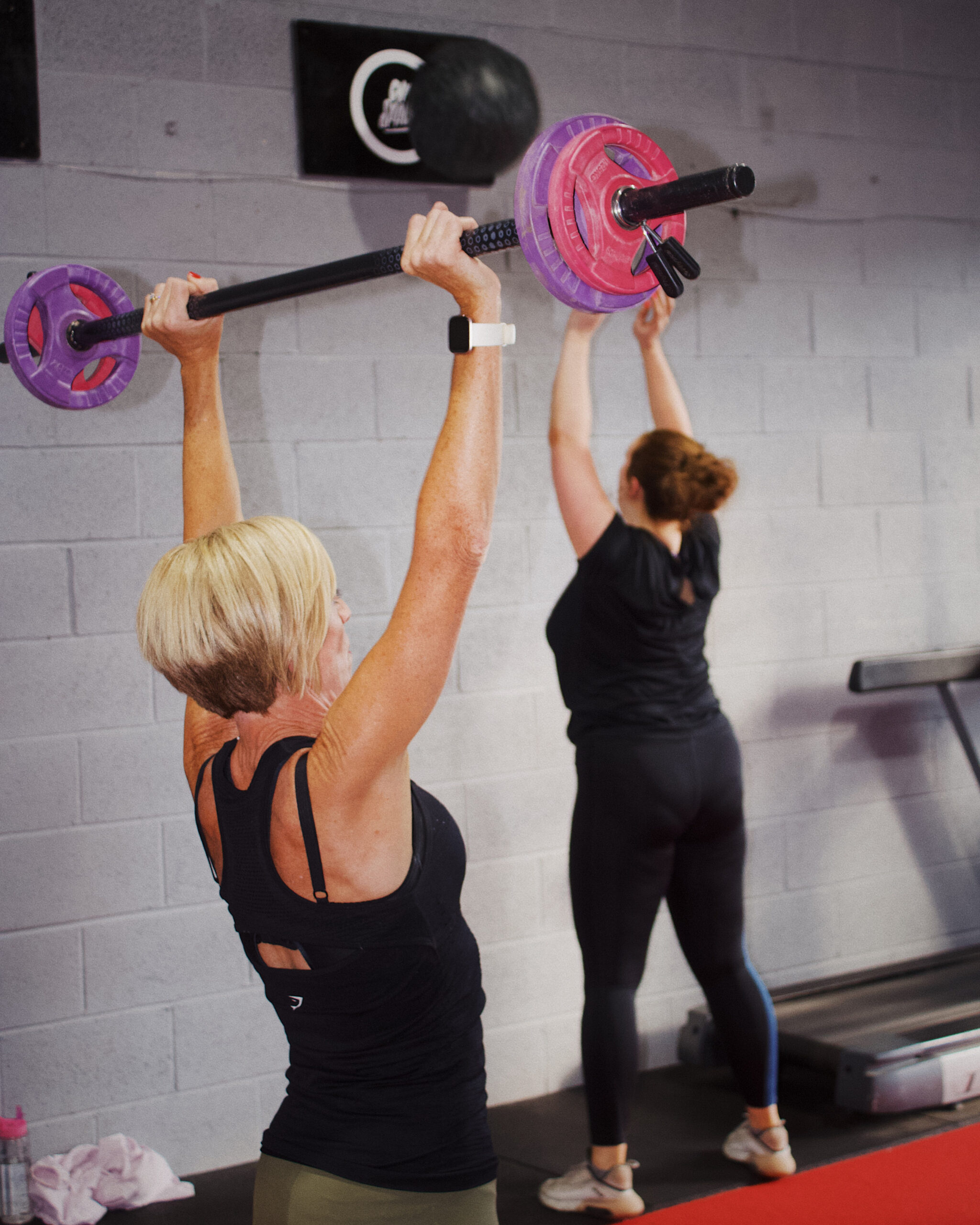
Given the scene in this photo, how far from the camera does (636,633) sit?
2371mm

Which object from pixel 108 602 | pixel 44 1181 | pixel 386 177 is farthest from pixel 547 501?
pixel 44 1181

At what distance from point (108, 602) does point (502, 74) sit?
1361 mm

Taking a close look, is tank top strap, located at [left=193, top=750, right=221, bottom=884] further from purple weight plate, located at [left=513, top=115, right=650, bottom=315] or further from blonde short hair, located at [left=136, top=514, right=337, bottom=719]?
purple weight plate, located at [left=513, top=115, right=650, bottom=315]

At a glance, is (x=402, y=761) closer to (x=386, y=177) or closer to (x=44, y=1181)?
(x=44, y=1181)

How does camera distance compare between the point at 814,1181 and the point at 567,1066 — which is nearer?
the point at 814,1181

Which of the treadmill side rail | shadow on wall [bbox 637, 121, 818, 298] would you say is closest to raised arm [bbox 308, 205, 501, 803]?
the treadmill side rail

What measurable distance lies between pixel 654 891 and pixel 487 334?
152cm

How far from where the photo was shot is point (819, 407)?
3.34 metres

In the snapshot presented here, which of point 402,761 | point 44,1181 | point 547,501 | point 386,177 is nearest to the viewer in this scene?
point 402,761

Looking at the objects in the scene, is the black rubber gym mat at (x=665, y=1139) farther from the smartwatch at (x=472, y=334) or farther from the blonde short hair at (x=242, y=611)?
the smartwatch at (x=472, y=334)

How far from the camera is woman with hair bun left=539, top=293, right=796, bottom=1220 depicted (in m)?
2.35

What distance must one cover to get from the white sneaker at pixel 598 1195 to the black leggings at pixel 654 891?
71mm

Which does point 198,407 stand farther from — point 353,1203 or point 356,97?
point 356,97

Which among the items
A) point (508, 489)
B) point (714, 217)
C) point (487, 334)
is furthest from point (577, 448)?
point (487, 334)
